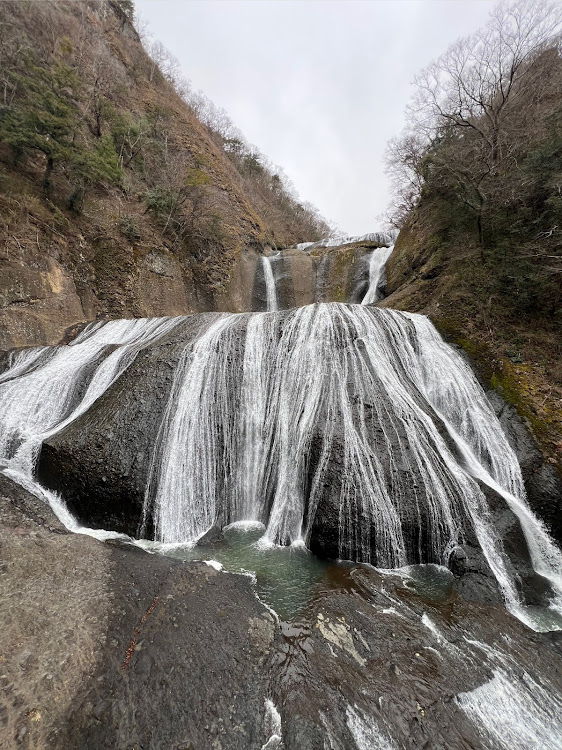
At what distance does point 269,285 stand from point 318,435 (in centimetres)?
1572

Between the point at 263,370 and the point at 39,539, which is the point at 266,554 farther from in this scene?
the point at 263,370

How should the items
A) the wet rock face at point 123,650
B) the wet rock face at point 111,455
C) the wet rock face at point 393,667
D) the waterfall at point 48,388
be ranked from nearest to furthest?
the wet rock face at point 123,650 < the wet rock face at point 393,667 < the wet rock face at point 111,455 < the waterfall at point 48,388

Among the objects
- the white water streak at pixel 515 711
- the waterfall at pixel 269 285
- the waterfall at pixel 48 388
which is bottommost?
the white water streak at pixel 515 711

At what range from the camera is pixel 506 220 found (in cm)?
943

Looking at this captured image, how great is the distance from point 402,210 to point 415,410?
22.7 m

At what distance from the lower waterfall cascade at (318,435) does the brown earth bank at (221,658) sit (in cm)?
113

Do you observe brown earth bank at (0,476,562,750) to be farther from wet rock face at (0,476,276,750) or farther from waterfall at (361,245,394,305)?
waterfall at (361,245,394,305)

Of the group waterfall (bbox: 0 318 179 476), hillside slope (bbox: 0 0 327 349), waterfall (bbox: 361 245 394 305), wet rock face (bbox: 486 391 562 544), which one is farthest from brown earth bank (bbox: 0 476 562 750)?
waterfall (bbox: 361 245 394 305)

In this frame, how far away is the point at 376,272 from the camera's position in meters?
16.9

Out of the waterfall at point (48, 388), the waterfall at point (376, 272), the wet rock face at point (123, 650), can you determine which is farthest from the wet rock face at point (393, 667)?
the waterfall at point (376, 272)

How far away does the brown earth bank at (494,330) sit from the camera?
253 inches

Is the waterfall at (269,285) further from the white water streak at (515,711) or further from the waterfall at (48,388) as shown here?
the white water streak at (515,711)

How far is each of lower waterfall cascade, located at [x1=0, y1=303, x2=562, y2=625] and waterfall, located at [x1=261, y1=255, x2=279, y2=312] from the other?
10.7 metres

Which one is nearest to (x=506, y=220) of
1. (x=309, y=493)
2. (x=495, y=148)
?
(x=495, y=148)
